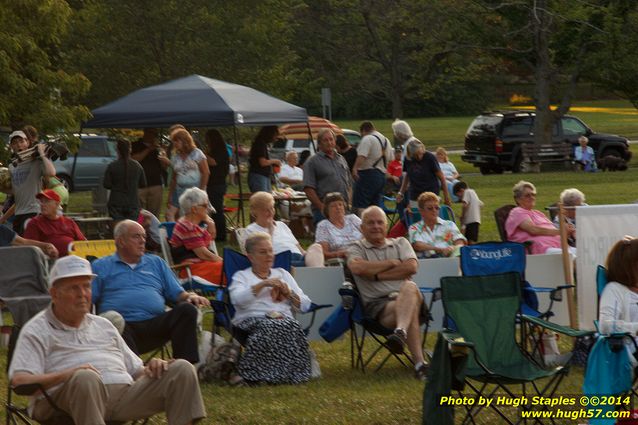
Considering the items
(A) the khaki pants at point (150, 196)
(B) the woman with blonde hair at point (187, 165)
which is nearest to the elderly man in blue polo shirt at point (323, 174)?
(B) the woman with blonde hair at point (187, 165)

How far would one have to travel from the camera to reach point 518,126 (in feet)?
114

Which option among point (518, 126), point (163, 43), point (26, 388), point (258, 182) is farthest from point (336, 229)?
point (518, 126)

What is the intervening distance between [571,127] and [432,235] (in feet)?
81.4

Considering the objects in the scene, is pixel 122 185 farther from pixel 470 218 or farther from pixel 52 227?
pixel 470 218

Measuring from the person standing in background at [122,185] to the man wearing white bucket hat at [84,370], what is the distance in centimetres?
810

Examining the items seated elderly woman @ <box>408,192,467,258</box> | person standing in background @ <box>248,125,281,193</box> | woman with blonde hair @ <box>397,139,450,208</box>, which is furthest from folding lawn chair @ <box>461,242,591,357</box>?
person standing in background @ <box>248,125,281,193</box>

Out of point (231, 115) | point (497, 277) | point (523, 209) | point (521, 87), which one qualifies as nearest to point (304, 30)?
point (521, 87)

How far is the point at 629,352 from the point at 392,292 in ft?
7.64

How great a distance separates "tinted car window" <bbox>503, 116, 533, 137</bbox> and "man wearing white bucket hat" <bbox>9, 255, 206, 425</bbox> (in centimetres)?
2820

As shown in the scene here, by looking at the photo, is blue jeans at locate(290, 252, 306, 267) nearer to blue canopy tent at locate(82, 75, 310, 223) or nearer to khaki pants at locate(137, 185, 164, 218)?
blue canopy tent at locate(82, 75, 310, 223)

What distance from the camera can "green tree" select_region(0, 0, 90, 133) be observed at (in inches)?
750

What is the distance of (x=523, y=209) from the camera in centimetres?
1192

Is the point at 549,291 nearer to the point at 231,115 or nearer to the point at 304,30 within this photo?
the point at 231,115

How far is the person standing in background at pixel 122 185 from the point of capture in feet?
48.5
